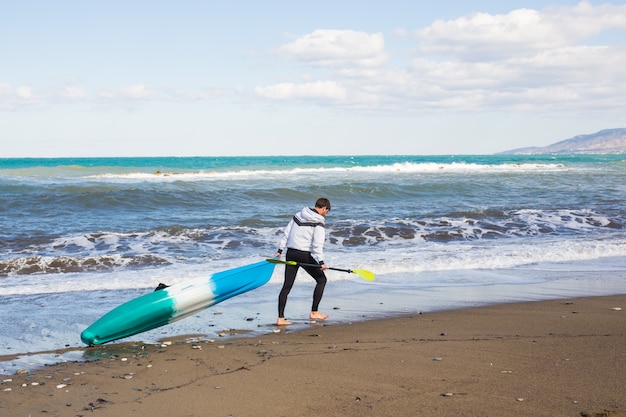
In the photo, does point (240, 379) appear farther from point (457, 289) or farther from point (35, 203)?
point (35, 203)

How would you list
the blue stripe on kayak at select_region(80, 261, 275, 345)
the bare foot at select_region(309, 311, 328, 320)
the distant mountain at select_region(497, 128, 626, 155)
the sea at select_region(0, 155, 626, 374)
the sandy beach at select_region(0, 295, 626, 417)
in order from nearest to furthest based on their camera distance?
the sandy beach at select_region(0, 295, 626, 417)
the blue stripe on kayak at select_region(80, 261, 275, 345)
the bare foot at select_region(309, 311, 328, 320)
the sea at select_region(0, 155, 626, 374)
the distant mountain at select_region(497, 128, 626, 155)

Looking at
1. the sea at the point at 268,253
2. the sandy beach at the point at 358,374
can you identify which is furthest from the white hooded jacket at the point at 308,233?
the sandy beach at the point at 358,374

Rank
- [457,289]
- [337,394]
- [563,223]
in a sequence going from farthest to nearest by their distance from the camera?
[563,223] < [457,289] < [337,394]

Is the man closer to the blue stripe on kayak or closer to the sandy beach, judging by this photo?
the blue stripe on kayak

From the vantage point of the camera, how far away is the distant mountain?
6629 inches

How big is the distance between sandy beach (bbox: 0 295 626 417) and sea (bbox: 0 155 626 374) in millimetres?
600

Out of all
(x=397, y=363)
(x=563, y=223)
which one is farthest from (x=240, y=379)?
(x=563, y=223)

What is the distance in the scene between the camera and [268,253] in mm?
13234

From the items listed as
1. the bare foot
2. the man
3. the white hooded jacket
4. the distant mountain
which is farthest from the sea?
the distant mountain

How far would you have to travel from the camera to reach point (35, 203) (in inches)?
794

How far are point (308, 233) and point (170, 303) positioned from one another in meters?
1.87

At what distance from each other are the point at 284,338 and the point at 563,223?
1281 centimetres

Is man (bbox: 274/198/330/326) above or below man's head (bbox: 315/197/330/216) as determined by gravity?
below

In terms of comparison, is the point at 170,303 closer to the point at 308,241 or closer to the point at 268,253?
the point at 308,241
